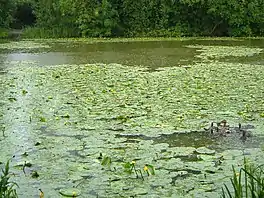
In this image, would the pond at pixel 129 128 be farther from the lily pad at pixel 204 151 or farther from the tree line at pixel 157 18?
the tree line at pixel 157 18

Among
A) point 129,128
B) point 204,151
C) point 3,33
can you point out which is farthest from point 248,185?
point 3,33

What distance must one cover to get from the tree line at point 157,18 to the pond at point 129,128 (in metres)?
9.18

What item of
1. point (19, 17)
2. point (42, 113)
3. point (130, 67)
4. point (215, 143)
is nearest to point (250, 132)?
point (215, 143)

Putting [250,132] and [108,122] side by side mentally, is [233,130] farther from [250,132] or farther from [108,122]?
[108,122]

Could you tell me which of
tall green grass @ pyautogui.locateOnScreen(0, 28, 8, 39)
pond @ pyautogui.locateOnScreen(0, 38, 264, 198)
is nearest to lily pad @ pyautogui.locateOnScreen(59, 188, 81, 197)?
pond @ pyautogui.locateOnScreen(0, 38, 264, 198)

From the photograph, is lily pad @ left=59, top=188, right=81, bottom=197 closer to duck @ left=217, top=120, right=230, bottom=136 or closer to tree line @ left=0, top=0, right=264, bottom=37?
duck @ left=217, top=120, right=230, bottom=136

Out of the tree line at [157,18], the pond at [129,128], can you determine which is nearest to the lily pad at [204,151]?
the pond at [129,128]

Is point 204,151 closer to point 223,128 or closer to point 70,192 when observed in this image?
point 223,128

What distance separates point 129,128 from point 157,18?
14469 mm

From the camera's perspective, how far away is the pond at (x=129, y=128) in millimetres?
2943

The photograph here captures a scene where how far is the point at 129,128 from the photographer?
4.22 metres

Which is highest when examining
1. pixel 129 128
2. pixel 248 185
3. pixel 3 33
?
pixel 248 185

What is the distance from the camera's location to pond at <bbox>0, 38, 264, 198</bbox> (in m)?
2.94

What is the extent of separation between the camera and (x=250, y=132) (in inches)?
157
